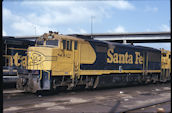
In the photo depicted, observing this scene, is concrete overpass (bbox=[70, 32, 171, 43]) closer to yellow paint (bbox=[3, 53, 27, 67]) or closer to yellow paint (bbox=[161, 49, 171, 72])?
yellow paint (bbox=[161, 49, 171, 72])

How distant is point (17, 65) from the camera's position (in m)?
15.5

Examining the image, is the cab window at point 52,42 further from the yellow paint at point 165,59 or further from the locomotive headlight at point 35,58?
the yellow paint at point 165,59

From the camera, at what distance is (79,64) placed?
13633 mm

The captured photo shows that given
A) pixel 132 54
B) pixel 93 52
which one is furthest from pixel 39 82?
pixel 132 54

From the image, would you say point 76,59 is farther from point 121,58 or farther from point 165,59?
point 165,59

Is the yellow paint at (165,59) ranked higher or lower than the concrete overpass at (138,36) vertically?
lower

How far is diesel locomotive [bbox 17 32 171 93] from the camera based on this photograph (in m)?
12.1

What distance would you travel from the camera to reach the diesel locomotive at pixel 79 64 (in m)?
12.1

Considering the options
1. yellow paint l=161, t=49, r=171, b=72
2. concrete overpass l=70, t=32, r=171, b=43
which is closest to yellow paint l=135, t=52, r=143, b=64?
yellow paint l=161, t=49, r=171, b=72

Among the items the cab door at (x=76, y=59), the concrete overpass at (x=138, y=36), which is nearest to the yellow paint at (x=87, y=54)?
the cab door at (x=76, y=59)

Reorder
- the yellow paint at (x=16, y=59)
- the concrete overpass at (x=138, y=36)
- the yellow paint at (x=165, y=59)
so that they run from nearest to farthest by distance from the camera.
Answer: the yellow paint at (x=16, y=59), the yellow paint at (x=165, y=59), the concrete overpass at (x=138, y=36)

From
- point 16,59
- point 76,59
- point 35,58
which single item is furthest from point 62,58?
point 16,59

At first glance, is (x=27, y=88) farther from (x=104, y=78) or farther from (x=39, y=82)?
(x=104, y=78)

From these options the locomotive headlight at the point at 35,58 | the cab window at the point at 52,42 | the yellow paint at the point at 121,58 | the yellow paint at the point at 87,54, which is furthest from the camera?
the yellow paint at the point at 121,58
